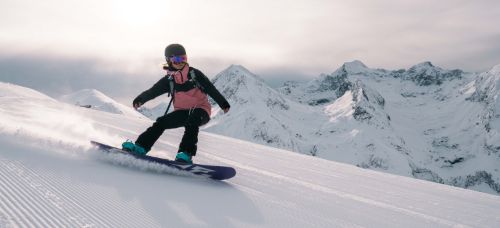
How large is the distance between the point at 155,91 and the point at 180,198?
3897 millimetres

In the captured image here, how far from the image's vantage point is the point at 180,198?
477 cm

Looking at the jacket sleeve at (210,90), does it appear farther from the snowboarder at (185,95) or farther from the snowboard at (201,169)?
the snowboard at (201,169)

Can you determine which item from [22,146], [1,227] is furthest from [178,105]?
[1,227]

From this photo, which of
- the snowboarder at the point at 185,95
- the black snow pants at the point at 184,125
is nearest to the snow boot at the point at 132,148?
the black snow pants at the point at 184,125

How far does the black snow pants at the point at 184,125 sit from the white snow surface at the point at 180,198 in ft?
2.98

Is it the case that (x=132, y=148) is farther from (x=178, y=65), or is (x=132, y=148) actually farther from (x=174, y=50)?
(x=174, y=50)

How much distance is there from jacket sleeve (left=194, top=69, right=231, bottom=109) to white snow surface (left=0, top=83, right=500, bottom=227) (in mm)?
1223

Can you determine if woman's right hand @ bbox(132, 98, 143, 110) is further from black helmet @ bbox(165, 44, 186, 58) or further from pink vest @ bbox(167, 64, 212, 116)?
black helmet @ bbox(165, 44, 186, 58)

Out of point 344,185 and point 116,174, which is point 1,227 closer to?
point 116,174

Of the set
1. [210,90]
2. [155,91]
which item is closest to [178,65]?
[210,90]

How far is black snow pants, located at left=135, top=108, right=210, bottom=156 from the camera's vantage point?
281 inches

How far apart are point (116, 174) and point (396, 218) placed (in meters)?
3.38

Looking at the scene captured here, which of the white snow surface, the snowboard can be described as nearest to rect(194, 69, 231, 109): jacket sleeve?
the white snow surface

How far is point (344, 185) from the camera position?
7.39 metres
